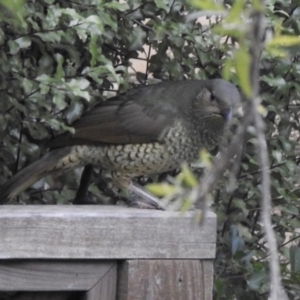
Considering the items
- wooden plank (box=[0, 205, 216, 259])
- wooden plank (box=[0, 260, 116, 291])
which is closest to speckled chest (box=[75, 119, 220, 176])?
wooden plank (box=[0, 205, 216, 259])

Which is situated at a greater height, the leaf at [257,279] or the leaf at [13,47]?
the leaf at [13,47]

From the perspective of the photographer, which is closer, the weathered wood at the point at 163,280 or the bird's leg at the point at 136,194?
the weathered wood at the point at 163,280

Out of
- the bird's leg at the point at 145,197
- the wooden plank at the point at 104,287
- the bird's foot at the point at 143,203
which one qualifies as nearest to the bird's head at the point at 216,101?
the bird's leg at the point at 145,197

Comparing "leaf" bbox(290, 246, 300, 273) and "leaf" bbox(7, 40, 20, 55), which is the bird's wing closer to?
"leaf" bbox(7, 40, 20, 55)

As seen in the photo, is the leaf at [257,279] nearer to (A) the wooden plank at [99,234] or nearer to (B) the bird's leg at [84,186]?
(B) the bird's leg at [84,186]

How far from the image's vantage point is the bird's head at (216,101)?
12.5ft

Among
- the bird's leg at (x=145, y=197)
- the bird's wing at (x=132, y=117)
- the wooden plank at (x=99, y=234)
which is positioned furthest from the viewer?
the bird's wing at (x=132, y=117)

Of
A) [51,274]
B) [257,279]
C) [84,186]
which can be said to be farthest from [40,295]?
[257,279]

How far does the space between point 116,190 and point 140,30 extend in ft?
2.50

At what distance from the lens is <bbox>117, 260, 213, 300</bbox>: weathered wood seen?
2.34 meters

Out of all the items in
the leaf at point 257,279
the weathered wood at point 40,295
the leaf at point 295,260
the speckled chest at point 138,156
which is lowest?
the weathered wood at point 40,295

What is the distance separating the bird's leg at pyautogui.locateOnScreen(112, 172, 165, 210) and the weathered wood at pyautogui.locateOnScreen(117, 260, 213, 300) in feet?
2.16

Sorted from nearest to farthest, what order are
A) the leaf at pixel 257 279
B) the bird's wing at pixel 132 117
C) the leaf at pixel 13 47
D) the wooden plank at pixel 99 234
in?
1. the wooden plank at pixel 99 234
2. the leaf at pixel 13 47
3. the leaf at pixel 257 279
4. the bird's wing at pixel 132 117

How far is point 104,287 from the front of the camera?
2367mm
